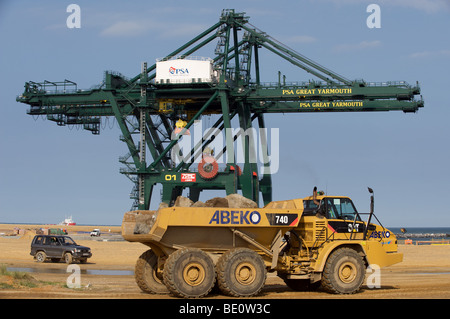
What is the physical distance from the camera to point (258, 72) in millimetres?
67500

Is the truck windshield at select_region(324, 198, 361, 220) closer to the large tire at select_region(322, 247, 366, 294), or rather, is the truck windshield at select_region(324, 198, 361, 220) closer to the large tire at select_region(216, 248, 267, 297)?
the large tire at select_region(322, 247, 366, 294)

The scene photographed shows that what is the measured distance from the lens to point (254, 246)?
17.9 m

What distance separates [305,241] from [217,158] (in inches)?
1752

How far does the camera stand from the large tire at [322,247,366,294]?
1758 centimetres

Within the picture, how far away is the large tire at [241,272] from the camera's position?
16719mm

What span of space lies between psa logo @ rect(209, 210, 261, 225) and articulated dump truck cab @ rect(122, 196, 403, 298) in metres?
0.03

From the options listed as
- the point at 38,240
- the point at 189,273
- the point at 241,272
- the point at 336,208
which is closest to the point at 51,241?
the point at 38,240

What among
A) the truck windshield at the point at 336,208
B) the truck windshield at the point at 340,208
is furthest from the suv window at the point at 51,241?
the truck windshield at the point at 340,208

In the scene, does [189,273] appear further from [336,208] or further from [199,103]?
[199,103]

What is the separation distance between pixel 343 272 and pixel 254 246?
2.62m

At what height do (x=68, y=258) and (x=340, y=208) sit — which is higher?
(x=340, y=208)

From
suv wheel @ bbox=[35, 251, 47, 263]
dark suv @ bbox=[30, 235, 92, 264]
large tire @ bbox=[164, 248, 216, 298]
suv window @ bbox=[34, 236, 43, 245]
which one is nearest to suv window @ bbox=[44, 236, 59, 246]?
dark suv @ bbox=[30, 235, 92, 264]
